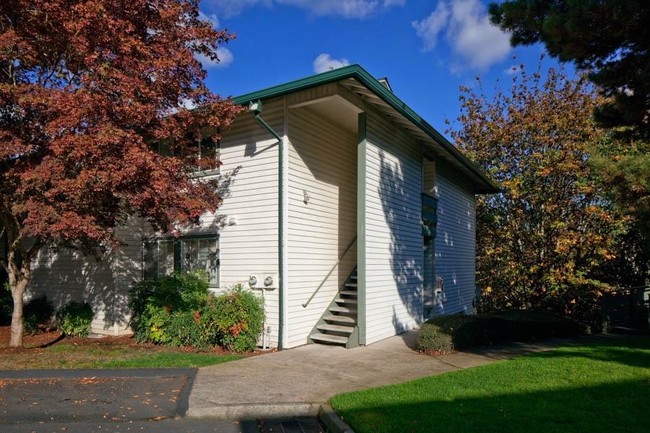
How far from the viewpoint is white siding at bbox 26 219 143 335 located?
11953 mm

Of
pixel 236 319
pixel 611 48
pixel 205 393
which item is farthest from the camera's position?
pixel 236 319

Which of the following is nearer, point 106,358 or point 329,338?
point 106,358

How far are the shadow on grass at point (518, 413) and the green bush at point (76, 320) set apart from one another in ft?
29.3

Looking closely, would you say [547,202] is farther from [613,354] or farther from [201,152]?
[201,152]

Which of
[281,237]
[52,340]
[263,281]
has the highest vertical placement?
[281,237]

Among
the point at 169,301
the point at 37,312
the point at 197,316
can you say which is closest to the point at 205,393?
the point at 197,316

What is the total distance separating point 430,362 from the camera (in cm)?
825

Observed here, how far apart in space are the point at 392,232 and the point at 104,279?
7375mm

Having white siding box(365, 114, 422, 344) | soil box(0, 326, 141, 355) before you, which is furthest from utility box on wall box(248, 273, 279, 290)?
soil box(0, 326, 141, 355)

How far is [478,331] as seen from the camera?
32.0ft

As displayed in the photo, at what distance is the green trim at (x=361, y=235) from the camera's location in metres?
9.88

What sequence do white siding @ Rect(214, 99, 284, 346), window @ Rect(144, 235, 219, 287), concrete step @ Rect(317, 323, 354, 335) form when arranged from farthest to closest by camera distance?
1. window @ Rect(144, 235, 219, 287)
2. concrete step @ Rect(317, 323, 354, 335)
3. white siding @ Rect(214, 99, 284, 346)

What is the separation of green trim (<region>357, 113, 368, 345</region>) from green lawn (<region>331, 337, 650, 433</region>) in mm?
2935

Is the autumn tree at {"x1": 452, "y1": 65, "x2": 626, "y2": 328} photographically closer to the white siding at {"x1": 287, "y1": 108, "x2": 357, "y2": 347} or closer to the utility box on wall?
the white siding at {"x1": 287, "y1": 108, "x2": 357, "y2": 347}
